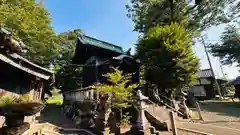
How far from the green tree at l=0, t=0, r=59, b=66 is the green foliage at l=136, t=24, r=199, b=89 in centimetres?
1035

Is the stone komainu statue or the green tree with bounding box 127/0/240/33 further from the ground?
the green tree with bounding box 127/0/240/33

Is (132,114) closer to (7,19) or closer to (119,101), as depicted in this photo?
(119,101)

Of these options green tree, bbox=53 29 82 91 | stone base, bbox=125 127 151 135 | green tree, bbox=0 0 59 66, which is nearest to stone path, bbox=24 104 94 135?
stone base, bbox=125 127 151 135

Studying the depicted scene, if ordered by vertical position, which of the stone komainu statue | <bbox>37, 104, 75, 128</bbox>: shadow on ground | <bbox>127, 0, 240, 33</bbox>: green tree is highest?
<bbox>127, 0, 240, 33</bbox>: green tree

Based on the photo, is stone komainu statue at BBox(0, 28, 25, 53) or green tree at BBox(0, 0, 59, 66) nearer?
stone komainu statue at BBox(0, 28, 25, 53)

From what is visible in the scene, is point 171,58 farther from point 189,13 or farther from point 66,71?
point 66,71

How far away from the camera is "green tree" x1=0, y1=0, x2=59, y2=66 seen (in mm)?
9516

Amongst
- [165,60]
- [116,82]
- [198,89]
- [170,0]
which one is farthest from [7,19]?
[198,89]

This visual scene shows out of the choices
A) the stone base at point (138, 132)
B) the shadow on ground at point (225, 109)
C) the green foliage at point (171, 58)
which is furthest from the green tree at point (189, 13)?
the stone base at point (138, 132)

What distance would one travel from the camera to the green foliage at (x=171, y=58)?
10336 millimetres

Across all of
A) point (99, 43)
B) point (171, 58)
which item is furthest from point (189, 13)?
point (99, 43)

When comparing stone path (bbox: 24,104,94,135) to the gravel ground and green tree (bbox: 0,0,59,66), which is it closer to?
green tree (bbox: 0,0,59,66)

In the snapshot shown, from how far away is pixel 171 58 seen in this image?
409 inches

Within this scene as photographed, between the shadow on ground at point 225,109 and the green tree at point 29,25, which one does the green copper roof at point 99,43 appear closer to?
the green tree at point 29,25
